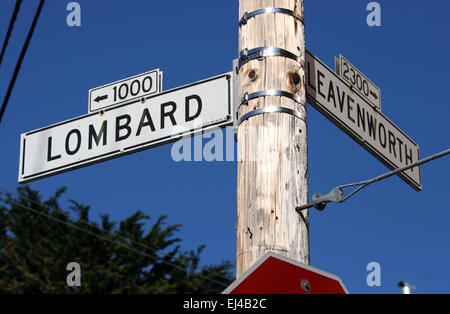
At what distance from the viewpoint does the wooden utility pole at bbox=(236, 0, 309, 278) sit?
4277mm

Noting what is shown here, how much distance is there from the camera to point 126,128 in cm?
560

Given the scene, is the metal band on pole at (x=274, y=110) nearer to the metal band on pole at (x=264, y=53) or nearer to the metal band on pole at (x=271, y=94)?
the metal band on pole at (x=271, y=94)

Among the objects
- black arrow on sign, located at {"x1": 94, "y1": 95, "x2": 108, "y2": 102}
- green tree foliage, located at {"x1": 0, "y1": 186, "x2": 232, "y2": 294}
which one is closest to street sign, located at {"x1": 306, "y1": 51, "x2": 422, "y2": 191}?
black arrow on sign, located at {"x1": 94, "y1": 95, "x2": 108, "y2": 102}

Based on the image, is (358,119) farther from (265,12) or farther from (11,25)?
(11,25)

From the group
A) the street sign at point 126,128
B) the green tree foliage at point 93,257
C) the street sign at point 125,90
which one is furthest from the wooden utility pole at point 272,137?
the green tree foliage at point 93,257

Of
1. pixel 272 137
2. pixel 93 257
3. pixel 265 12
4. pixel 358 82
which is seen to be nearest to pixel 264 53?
pixel 265 12

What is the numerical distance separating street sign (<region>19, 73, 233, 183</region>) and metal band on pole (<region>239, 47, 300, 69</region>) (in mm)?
400

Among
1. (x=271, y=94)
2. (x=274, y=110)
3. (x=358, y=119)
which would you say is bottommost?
(x=274, y=110)

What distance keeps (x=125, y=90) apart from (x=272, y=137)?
200 cm

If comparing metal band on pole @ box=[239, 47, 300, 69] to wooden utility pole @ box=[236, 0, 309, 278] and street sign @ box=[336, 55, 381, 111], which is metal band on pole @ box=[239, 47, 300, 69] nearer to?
wooden utility pole @ box=[236, 0, 309, 278]

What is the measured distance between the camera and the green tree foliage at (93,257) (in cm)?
2578

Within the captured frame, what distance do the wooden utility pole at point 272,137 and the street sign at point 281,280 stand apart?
91cm
